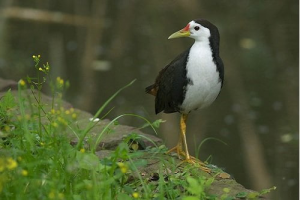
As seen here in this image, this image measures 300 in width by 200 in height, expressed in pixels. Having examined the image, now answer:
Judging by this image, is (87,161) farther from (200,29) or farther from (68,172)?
(200,29)

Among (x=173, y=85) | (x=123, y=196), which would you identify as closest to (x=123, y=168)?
(x=123, y=196)

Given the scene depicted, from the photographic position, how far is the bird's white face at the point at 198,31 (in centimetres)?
503

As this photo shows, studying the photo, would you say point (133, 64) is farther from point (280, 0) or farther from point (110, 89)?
point (280, 0)

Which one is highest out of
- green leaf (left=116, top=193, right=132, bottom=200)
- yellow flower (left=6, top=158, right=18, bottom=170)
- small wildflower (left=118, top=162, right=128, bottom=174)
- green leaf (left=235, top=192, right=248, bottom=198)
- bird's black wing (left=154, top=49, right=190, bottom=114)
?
bird's black wing (left=154, top=49, right=190, bottom=114)

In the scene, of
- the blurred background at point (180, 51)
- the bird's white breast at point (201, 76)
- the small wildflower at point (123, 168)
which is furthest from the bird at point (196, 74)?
the blurred background at point (180, 51)

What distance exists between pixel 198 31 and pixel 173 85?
36cm

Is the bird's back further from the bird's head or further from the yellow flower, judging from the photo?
the yellow flower

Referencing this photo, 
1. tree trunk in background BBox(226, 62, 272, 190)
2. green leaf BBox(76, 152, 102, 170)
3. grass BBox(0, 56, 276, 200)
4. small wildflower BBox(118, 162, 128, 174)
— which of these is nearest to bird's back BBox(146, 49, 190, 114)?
grass BBox(0, 56, 276, 200)

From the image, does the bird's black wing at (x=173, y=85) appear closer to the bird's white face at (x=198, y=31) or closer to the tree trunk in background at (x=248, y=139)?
the bird's white face at (x=198, y=31)

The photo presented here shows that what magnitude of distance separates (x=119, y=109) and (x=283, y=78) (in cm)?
171

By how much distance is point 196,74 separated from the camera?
493cm

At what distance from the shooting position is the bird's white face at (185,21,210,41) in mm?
5035

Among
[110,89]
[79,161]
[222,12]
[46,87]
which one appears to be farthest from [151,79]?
[79,161]

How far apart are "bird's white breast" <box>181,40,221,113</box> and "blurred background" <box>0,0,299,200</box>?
1634mm
